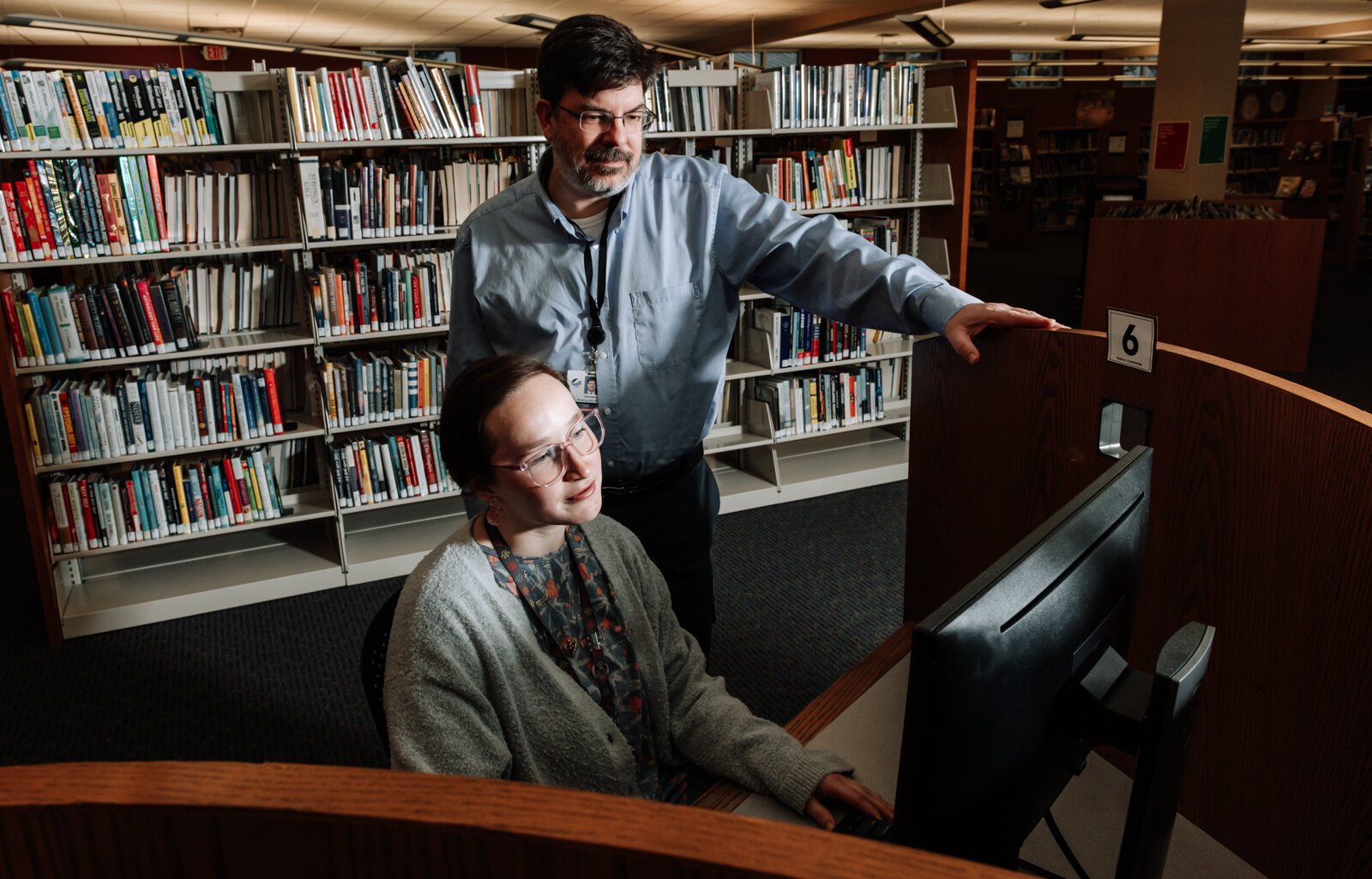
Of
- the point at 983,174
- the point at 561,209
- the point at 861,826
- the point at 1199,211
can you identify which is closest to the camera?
the point at 861,826

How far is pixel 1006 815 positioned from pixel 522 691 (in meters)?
0.62

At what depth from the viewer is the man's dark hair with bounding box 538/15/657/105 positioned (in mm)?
1553

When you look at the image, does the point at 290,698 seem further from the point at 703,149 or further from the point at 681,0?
the point at 681,0

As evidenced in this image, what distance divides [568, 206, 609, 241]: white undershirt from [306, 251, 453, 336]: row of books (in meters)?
1.84

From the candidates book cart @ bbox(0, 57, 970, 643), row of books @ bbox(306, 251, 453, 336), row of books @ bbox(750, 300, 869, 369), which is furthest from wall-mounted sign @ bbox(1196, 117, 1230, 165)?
row of books @ bbox(306, 251, 453, 336)

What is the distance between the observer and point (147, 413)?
319cm

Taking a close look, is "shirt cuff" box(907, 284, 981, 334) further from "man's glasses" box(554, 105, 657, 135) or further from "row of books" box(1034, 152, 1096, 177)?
"row of books" box(1034, 152, 1096, 177)

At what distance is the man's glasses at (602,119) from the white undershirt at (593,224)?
184 millimetres

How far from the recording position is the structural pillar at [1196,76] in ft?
20.1

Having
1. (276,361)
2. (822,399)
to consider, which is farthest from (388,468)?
(822,399)

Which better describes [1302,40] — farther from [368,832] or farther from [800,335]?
[368,832]

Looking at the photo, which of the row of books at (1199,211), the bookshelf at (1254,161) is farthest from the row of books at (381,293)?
the bookshelf at (1254,161)

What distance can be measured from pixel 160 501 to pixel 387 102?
1548 millimetres

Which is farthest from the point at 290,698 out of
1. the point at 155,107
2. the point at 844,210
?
the point at 844,210
